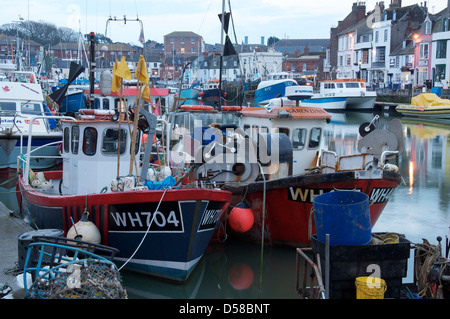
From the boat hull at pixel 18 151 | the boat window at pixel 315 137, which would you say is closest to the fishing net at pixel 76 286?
the boat window at pixel 315 137

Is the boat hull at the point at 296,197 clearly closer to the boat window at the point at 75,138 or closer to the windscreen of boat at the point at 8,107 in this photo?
the boat window at the point at 75,138

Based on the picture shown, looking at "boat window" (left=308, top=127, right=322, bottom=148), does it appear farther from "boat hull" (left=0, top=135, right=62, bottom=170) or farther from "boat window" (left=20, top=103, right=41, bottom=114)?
"boat window" (left=20, top=103, right=41, bottom=114)

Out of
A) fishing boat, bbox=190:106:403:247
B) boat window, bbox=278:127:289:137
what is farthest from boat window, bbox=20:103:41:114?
boat window, bbox=278:127:289:137

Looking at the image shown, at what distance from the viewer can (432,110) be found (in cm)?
3766

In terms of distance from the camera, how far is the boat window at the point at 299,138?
10891 millimetres

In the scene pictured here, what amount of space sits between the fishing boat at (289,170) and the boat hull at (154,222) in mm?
472

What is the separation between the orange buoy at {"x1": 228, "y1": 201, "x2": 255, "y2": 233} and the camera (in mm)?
9492

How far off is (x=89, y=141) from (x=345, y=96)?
3933 centimetres

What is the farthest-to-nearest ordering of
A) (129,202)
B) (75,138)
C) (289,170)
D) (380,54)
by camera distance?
(380,54) → (289,170) → (75,138) → (129,202)

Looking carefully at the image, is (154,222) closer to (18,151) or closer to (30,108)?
(18,151)

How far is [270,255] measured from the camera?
991 centimetres

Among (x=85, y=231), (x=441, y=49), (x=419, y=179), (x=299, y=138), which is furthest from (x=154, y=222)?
(x=441, y=49)
